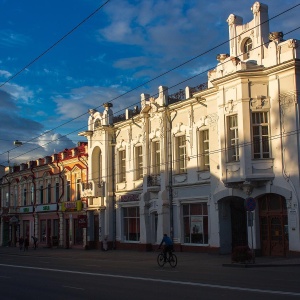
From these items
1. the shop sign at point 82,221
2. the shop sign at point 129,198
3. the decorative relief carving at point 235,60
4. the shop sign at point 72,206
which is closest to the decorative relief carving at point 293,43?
the decorative relief carving at point 235,60

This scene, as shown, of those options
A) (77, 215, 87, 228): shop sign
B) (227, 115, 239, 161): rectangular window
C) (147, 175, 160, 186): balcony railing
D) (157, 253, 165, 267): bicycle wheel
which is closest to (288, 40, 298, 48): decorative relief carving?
(227, 115, 239, 161): rectangular window

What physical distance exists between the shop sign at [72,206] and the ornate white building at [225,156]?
18.9 ft

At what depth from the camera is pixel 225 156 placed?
1148 inches

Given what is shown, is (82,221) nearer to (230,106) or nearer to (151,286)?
(230,106)

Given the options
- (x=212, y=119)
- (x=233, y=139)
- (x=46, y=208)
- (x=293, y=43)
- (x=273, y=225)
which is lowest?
(x=273, y=225)

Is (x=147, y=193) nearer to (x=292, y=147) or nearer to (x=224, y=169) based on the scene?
(x=224, y=169)

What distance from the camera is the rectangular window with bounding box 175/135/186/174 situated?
34.4 metres

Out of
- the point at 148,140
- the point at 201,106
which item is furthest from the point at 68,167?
the point at 201,106

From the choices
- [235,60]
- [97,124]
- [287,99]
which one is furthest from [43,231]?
[287,99]

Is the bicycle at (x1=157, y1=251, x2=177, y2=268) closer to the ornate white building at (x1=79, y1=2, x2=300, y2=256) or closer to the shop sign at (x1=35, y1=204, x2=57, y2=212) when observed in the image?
the ornate white building at (x1=79, y1=2, x2=300, y2=256)

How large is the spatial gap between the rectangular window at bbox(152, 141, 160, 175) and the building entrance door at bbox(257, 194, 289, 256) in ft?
32.1

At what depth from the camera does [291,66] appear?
26688 millimetres

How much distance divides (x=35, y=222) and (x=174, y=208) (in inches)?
954

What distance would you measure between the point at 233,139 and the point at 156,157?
8966mm
